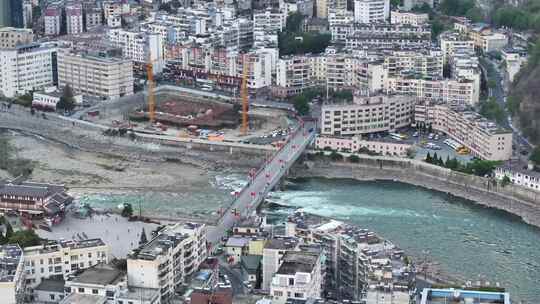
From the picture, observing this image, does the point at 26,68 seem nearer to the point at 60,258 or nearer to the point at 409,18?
the point at 409,18

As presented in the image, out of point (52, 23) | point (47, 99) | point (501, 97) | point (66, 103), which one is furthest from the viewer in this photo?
point (52, 23)

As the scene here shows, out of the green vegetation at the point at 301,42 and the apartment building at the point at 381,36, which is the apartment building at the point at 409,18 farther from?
the green vegetation at the point at 301,42

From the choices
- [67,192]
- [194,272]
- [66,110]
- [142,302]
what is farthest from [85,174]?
[142,302]

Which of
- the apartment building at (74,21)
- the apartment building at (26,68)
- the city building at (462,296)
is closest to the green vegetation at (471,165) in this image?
the city building at (462,296)

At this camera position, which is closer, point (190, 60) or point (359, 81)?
point (359, 81)

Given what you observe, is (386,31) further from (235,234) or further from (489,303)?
(489,303)

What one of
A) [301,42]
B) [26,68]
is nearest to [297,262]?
[26,68]
